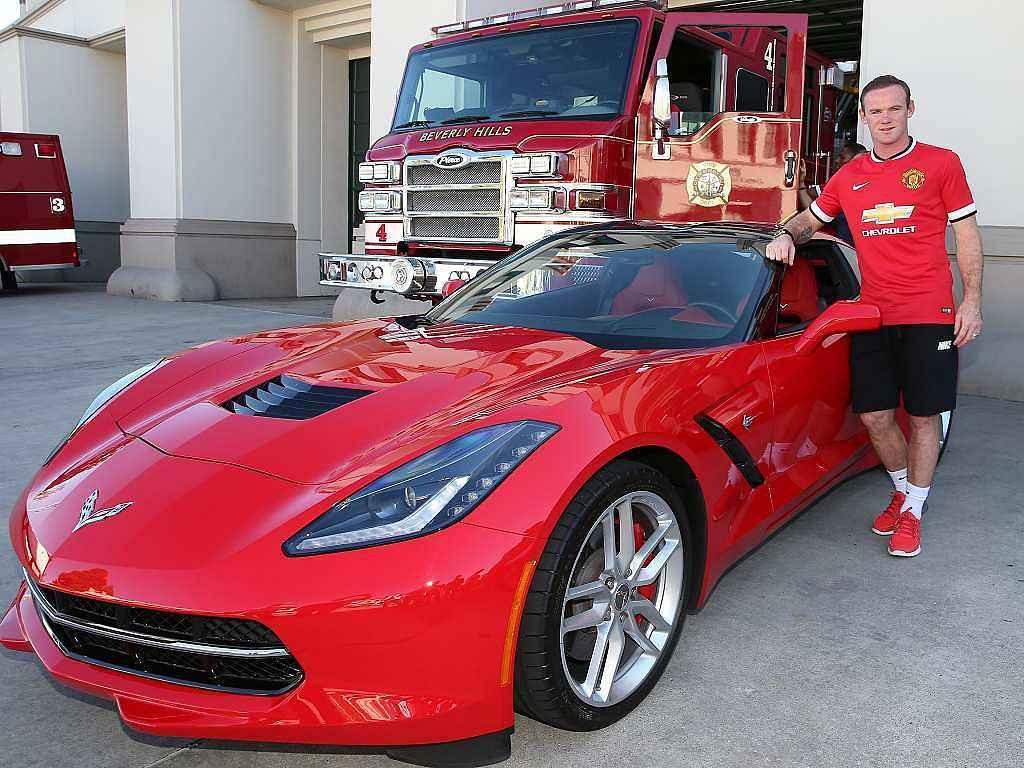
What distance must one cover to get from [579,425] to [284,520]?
0.74 m

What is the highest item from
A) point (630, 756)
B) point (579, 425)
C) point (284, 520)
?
point (579, 425)

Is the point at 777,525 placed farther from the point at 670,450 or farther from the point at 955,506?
the point at 955,506

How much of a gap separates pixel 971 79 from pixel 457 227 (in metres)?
4.06

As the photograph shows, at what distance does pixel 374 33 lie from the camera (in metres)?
11.1

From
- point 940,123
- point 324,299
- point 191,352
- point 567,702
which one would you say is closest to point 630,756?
point 567,702

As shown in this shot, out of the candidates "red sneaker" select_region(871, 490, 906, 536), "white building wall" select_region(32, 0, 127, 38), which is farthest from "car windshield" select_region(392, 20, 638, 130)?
"white building wall" select_region(32, 0, 127, 38)

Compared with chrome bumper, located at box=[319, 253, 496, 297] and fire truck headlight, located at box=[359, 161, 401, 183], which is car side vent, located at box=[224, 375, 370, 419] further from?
fire truck headlight, located at box=[359, 161, 401, 183]

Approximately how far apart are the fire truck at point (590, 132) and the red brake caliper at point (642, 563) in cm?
426

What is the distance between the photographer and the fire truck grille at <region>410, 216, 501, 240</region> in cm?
745

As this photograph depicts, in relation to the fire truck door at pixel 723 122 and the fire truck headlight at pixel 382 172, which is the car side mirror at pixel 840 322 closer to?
the fire truck door at pixel 723 122

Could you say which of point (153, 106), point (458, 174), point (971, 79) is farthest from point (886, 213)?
point (153, 106)

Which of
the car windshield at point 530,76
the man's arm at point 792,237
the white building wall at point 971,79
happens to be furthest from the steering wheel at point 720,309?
the white building wall at point 971,79

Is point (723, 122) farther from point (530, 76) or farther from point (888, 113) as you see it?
point (888, 113)

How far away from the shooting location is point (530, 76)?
24.2 ft
